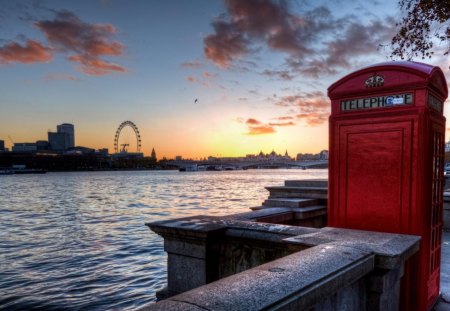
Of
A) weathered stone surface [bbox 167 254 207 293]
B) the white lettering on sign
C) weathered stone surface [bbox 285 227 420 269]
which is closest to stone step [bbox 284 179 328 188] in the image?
the white lettering on sign

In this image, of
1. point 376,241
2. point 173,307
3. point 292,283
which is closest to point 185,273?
point 376,241

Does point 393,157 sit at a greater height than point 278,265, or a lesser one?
greater

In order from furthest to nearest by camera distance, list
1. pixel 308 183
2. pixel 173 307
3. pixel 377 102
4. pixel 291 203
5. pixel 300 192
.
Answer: pixel 308 183 < pixel 300 192 < pixel 291 203 < pixel 377 102 < pixel 173 307

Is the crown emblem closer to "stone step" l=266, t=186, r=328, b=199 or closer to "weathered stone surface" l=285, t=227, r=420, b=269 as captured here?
"weathered stone surface" l=285, t=227, r=420, b=269

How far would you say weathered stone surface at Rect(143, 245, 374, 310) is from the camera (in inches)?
70.6

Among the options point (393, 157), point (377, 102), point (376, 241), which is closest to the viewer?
point (376, 241)

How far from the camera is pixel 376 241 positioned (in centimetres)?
314

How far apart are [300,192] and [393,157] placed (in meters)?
4.04

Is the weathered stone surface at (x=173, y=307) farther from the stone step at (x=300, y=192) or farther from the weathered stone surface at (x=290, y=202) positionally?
the stone step at (x=300, y=192)

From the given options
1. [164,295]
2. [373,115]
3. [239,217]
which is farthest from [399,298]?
[164,295]

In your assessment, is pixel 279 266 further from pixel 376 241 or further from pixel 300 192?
pixel 300 192

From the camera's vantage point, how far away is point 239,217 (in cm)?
503

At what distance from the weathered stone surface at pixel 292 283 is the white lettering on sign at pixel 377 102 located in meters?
1.59

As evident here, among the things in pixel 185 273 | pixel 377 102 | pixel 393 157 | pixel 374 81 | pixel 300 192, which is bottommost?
pixel 185 273
